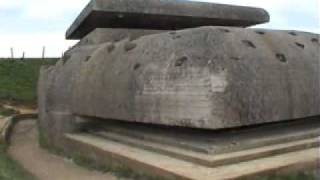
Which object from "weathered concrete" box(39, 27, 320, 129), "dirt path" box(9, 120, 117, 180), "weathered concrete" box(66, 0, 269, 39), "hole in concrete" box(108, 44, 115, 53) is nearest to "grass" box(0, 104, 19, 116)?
"dirt path" box(9, 120, 117, 180)

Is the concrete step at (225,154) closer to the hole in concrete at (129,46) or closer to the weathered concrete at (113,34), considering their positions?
the hole in concrete at (129,46)

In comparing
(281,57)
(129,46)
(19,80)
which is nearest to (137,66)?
(129,46)

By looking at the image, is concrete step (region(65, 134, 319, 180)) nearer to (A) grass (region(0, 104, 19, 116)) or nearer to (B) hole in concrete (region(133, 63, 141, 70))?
(B) hole in concrete (region(133, 63, 141, 70))

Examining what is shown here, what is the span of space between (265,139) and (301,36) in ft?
7.29

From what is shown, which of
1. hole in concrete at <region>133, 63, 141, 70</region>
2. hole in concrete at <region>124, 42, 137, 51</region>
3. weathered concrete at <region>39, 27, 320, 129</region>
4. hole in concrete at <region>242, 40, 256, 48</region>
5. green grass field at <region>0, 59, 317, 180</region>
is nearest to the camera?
weathered concrete at <region>39, 27, 320, 129</region>

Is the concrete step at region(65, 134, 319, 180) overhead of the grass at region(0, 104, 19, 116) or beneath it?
overhead

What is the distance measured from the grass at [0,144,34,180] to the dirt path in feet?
0.60

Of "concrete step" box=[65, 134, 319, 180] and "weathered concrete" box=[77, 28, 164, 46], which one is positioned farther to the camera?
"weathered concrete" box=[77, 28, 164, 46]

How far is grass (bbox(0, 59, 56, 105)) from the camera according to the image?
56.1 feet

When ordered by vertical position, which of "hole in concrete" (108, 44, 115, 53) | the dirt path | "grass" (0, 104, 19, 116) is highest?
"hole in concrete" (108, 44, 115, 53)

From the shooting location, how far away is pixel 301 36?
902cm

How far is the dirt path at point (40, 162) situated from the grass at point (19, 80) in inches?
158

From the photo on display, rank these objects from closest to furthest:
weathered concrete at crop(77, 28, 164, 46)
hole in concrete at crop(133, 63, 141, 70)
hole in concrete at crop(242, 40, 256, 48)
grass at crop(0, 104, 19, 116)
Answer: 1. hole in concrete at crop(242, 40, 256, 48)
2. hole in concrete at crop(133, 63, 141, 70)
3. weathered concrete at crop(77, 28, 164, 46)
4. grass at crop(0, 104, 19, 116)

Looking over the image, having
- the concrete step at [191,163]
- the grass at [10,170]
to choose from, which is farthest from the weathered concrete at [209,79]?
the grass at [10,170]
